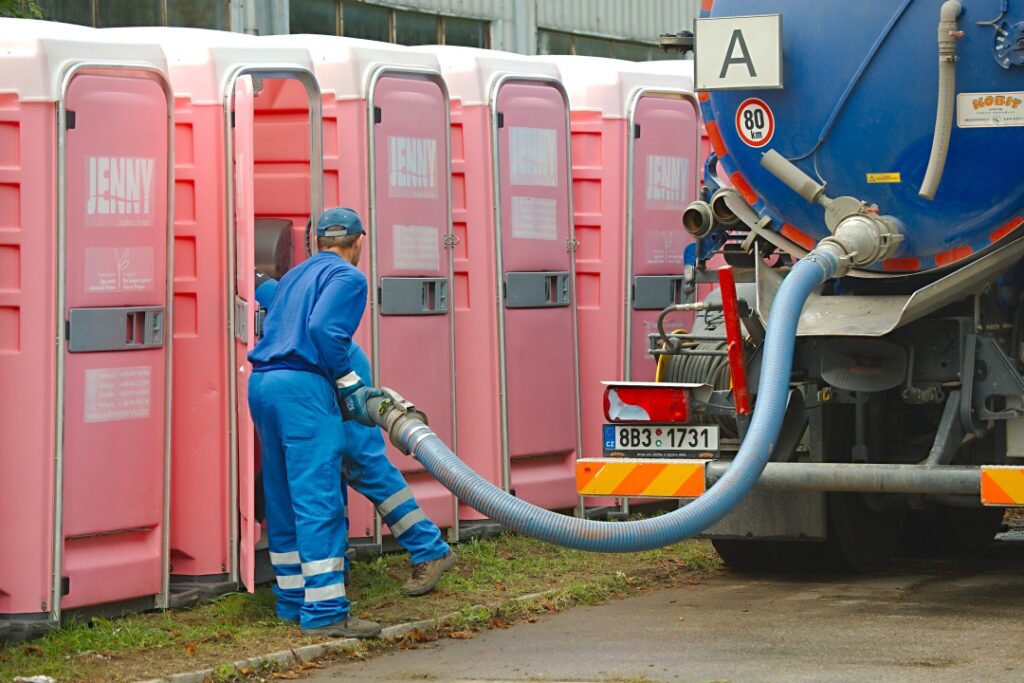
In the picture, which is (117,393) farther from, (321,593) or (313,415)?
(321,593)

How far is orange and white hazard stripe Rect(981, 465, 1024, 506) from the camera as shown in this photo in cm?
752

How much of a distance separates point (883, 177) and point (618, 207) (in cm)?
306

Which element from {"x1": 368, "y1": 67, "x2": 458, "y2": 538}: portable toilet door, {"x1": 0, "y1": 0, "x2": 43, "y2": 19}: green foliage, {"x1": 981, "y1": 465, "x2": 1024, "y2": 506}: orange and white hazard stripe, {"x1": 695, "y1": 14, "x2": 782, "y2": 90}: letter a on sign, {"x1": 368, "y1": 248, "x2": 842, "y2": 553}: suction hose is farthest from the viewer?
{"x1": 0, "y1": 0, "x2": 43, "y2": 19}: green foliage

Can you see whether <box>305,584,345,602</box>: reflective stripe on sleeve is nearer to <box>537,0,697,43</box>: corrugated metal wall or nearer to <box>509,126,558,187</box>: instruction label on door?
<box>509,126,558,187</box>: instruction label on door

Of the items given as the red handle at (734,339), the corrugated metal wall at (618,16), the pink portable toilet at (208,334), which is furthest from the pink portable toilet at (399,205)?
the corrugated metal wall at (618,16)

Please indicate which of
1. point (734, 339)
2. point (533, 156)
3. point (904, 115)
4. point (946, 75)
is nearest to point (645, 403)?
point (734, 339)

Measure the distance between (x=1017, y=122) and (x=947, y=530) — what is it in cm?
336

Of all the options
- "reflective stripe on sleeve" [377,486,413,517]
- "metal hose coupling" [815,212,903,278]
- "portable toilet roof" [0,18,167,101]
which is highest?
"portable toilet roof" [0,18,167,101]

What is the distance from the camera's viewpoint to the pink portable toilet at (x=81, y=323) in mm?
7594

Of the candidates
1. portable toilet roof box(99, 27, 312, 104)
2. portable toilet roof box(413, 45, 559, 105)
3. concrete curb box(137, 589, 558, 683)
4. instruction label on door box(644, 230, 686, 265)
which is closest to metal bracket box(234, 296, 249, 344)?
portable toilet roof box(99, 27, 312, 104)

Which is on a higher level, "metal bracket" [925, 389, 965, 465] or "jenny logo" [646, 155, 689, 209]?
"jenny logo" [646, 155, 689, 209]

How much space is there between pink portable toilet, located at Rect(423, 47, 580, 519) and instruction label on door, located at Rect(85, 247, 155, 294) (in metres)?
2.34

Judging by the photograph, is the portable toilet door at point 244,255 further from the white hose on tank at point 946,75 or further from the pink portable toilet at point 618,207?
the white hose on tank at point 946,75

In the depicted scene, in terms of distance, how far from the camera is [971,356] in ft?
26.0
